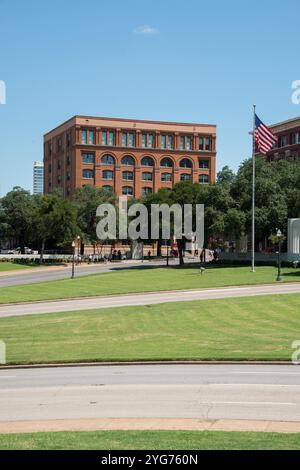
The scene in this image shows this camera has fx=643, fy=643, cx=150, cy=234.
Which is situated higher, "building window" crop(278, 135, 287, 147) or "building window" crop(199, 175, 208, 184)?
→ "building window" crop(278, 135, 287, 147)

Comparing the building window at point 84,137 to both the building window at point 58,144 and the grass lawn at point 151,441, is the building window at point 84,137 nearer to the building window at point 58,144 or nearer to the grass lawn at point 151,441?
the building window at point 58,144

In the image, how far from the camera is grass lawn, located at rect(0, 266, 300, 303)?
163 ft

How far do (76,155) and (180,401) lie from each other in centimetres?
10893

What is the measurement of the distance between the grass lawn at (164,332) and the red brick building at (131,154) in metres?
85.9

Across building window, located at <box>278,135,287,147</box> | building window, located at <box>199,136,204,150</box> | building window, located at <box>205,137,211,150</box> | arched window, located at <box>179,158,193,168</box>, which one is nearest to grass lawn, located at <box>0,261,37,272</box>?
arched window, located at <box>179,158,193,168</box>

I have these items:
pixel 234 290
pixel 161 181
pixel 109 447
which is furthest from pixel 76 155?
pixel 109 447

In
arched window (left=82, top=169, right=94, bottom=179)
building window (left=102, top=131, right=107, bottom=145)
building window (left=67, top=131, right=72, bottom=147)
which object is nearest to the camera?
arched window (left=82, top=169, right=94, bottom=179)

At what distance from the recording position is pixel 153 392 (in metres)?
17.2

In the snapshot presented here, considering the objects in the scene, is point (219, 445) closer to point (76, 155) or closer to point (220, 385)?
point (220, 385)

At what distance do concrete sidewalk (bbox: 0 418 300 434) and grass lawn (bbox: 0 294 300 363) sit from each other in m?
9.17

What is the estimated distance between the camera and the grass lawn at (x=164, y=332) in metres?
24.0

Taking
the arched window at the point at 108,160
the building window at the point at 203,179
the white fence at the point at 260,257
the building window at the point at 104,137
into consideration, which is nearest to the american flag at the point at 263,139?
the white fence at the point at 260,257

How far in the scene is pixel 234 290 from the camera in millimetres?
46500

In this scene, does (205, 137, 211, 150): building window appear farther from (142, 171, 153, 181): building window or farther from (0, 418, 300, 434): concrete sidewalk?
(0, 418, 300, 434): concrete sidewalk
